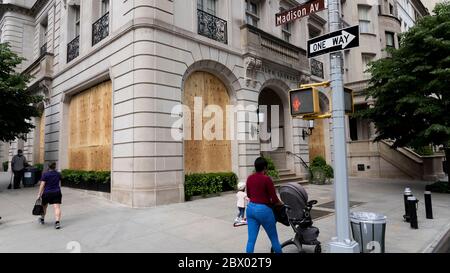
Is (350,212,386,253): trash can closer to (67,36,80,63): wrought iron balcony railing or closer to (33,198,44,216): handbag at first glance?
(33,198,44,216): handbag

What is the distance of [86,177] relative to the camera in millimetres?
12664

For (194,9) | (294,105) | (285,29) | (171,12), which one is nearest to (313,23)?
(285,29)

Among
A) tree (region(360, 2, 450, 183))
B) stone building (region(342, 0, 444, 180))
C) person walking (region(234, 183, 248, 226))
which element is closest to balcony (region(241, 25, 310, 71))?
tree (region(360, 2, 450, 183))

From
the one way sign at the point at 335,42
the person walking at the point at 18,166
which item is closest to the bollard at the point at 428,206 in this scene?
the one way sign at the point at 335,42

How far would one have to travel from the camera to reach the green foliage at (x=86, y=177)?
1177 centimetres

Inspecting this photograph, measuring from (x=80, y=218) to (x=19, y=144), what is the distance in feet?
57.7

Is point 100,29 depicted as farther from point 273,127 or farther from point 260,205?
point 260,205

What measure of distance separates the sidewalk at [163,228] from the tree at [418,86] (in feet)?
9.94

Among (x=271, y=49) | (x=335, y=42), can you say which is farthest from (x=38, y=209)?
(x=271, y=49)

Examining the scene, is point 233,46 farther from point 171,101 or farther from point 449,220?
point 449,220

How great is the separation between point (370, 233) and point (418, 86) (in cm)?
964

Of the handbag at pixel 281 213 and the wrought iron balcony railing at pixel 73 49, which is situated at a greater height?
the wrought iron balcony railing at pixel 73 49

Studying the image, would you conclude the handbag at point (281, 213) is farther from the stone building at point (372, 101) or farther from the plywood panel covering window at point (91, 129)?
the stone building at point (372, 101)

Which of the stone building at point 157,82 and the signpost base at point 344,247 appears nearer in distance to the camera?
the signpost base at point 344,247
